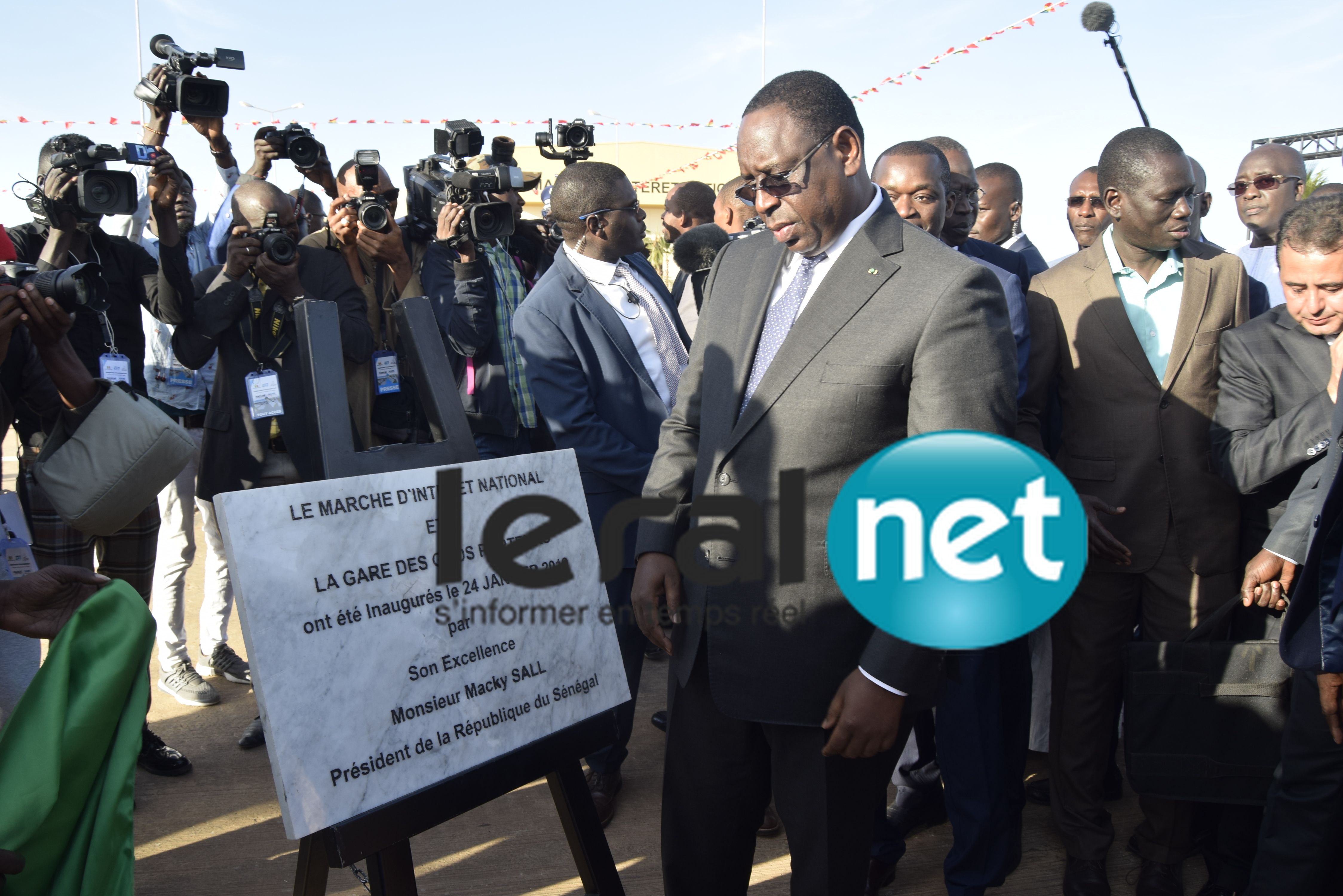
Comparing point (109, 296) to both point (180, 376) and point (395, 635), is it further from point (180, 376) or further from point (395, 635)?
point (395, 635)

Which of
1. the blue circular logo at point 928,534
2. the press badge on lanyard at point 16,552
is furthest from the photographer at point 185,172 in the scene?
the blue circular logo at point 928,534

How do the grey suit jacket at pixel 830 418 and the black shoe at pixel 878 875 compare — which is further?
the black shoe at pixel 878 875

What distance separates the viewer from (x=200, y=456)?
4.36 meters

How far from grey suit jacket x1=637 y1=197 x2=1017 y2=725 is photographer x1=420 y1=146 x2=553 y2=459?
1956 mm

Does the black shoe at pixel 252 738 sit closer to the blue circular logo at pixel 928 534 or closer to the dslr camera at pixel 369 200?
the dslr camera at pixel 369 200

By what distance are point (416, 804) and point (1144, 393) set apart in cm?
248

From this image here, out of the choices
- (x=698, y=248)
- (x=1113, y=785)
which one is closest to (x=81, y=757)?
(x=1113, y=785)

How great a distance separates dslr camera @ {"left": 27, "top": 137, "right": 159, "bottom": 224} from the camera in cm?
350

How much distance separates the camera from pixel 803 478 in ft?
7.00

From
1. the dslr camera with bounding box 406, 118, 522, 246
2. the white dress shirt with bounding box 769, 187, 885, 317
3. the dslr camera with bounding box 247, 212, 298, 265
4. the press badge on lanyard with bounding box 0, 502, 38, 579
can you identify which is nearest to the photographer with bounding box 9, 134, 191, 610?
the dslr camera with bounding box 247, 212, 298, 265

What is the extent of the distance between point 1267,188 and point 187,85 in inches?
224

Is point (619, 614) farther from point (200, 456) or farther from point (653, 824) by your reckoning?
point (200, 456)

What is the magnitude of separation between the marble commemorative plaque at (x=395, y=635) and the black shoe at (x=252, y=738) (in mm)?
2297

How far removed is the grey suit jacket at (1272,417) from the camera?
272 cm
